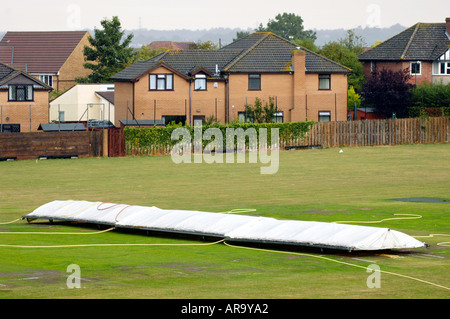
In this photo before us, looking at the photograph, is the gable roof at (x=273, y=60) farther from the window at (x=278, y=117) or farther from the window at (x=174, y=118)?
the window at (x=174, y=118)

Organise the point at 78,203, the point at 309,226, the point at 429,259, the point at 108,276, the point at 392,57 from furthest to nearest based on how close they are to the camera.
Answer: the point at 392,57 → the point at 78,203 → the point at 309,226 → the point at 429,259 → the point at 108,276

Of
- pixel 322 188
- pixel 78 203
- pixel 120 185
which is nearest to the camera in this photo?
pixel 78 203

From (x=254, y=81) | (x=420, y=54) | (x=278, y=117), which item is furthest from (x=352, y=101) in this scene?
(x=254, y=81)

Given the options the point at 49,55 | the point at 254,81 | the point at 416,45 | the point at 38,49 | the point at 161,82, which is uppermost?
the point at 38,49

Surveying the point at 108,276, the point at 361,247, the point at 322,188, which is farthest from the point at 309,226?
the point at 322,188

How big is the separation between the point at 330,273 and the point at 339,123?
51.3 metres

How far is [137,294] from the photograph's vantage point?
1561 cm

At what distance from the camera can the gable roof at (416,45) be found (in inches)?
3578

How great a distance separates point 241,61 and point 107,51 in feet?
115

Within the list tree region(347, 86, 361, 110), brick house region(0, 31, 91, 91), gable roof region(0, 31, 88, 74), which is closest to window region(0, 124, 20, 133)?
tree region(347, 86, 361, 110)

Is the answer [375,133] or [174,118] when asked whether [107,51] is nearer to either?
[174,118]

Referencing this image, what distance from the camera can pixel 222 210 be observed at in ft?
103

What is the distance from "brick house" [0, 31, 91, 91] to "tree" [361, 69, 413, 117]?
49.7m

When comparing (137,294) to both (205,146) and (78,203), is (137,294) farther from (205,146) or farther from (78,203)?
(205,146)
